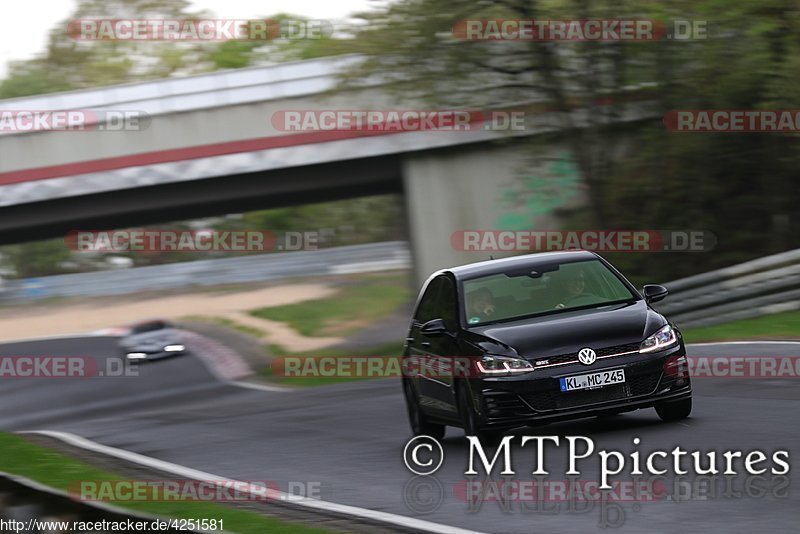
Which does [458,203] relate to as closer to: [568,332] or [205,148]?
[205,148]

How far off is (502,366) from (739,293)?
11843 mm

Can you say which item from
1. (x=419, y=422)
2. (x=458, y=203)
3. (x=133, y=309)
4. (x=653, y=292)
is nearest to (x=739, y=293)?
(x=653, y=292)

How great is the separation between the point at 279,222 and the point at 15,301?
2357 centimetres

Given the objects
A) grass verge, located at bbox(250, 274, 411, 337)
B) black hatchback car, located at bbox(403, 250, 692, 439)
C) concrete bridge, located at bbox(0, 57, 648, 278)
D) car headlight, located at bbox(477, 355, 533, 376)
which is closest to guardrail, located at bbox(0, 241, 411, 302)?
grass verge, located at bbox(250, 274, 411, 337)

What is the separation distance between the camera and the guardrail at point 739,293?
798 inches

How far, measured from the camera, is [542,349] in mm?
9859

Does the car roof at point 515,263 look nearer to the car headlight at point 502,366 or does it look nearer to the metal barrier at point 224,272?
the car headlight at point 502,366

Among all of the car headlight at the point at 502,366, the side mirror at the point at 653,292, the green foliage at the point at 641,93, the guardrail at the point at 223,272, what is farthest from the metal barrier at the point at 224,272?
the car headlight at the point at 502,366

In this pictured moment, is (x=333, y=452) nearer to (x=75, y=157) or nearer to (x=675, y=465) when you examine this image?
(x=675, y=465)

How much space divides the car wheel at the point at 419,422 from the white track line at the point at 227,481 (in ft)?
6.47

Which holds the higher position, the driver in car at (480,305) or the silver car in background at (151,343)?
the driver in car at (480,305)

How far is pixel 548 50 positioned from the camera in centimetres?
2816

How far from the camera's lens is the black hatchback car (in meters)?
9.82

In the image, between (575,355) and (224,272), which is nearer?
(575,355)
